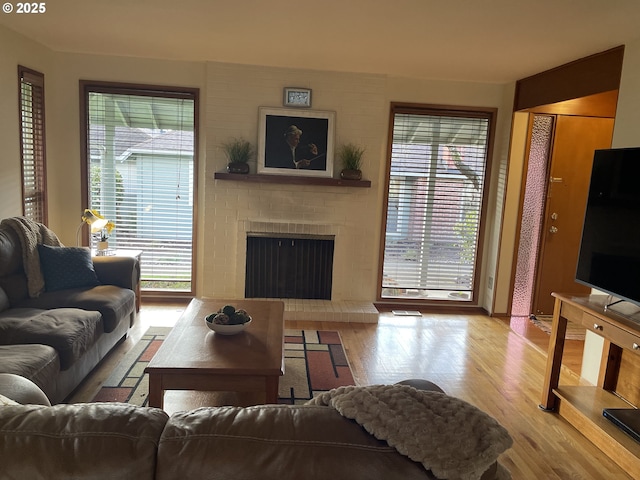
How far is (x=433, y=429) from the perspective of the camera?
3.30 feet

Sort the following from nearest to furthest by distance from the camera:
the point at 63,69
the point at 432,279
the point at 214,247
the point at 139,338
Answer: the point at 139,338, the point at 63,69, the point at 214,247, the point at 432,279

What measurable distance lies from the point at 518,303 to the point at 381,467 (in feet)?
14.9

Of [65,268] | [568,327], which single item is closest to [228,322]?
[65,268]

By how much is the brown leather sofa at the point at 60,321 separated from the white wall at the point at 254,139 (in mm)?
1156

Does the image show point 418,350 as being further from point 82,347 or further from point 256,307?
point 82,347

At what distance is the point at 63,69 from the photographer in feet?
14.8

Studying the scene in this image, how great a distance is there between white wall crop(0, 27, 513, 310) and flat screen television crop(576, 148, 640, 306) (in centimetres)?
210

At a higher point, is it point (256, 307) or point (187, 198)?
point (187, 198)

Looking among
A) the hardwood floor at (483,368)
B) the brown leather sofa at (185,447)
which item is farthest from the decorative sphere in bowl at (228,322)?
the brown leather sofa at (185,447)

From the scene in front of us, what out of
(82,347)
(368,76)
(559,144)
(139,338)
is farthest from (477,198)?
(82,347)

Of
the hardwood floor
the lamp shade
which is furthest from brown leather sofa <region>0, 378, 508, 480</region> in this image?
the lamp shade

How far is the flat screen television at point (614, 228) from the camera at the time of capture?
2.50 m

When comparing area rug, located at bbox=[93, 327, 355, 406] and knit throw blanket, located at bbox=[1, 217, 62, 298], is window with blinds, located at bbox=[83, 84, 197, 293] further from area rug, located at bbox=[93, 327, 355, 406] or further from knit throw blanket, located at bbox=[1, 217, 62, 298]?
knit throw blanket, located at bbox=[1, 217, 62, 298]

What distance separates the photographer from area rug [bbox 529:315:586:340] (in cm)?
451
